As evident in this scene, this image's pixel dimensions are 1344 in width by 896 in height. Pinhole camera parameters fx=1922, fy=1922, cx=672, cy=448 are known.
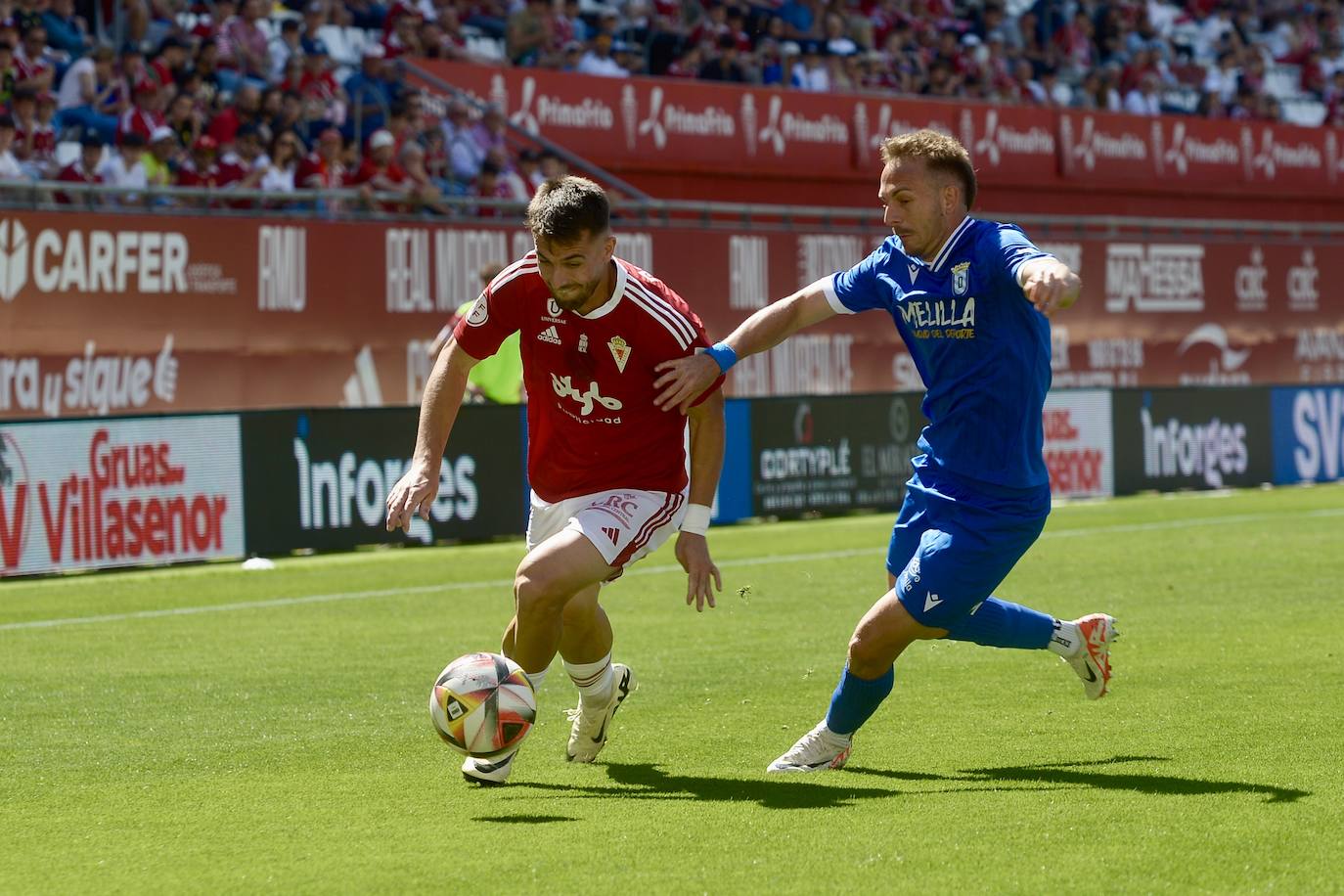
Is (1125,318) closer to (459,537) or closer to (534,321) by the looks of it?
(459,537)

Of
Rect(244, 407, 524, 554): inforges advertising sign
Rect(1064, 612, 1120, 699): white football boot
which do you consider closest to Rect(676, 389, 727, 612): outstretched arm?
Rect(1064, 612, 1120, 699): white football boot

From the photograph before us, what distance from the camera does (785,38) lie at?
2836 centimetres

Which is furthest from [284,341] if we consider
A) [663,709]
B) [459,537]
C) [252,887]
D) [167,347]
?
[252,887]

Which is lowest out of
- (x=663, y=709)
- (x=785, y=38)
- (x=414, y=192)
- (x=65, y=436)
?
(x=663, y=709)

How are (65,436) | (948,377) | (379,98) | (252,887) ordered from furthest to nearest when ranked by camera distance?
(379,98)
(65,436)
(948,377)
(252,887)

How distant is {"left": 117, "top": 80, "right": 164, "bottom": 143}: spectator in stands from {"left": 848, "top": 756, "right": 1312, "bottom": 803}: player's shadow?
45.2 ft

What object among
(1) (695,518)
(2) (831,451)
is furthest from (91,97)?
(1) (695,518)

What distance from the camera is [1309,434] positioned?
2511cm

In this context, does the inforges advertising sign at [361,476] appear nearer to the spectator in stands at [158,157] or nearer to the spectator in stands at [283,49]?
the spectator in stands at [158,157]

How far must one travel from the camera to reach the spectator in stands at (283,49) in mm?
20953

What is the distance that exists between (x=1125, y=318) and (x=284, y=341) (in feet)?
46.3

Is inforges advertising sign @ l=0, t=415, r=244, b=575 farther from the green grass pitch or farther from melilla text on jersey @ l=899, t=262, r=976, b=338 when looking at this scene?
melilla text on jersey @ l=899, t=262, r=976, b=338

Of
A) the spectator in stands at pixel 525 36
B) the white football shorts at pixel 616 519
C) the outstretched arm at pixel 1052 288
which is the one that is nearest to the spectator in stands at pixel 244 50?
the spectator in stands at pixel 525 36

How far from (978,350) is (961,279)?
0.26 meters
